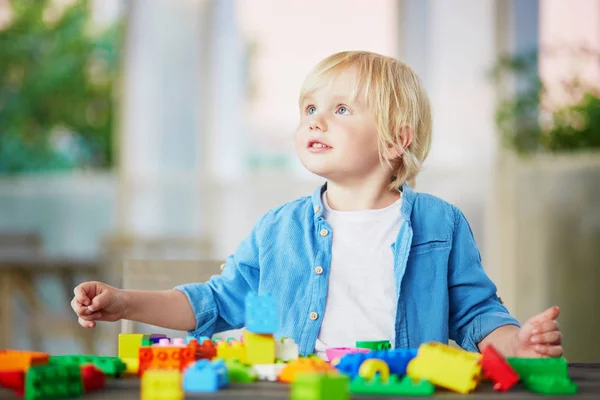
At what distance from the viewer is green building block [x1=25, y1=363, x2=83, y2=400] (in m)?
0.73

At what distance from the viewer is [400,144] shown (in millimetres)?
1340

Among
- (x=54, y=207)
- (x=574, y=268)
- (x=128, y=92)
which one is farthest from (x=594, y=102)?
(x=54, y=207)

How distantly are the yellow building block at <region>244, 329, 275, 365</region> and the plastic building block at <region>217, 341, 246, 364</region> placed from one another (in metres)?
0.01

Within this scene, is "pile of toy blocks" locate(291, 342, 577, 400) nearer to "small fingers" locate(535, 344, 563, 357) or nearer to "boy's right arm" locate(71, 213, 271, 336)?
"small fingers" locate(535, 344, 563, 357)

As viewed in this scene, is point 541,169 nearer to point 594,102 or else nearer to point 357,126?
point 594,102

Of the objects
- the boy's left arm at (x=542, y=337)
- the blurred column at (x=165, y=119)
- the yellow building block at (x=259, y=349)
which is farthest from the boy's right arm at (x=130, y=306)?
the blurred column at (x=165, y=119)

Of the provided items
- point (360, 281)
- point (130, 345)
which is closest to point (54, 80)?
point (360, 281)

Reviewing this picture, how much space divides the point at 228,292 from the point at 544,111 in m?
1.96

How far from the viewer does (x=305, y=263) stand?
4.12 feet

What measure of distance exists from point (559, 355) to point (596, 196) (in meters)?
1.75

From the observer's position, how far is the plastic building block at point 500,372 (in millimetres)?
807

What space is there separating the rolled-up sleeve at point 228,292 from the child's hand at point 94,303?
0.17m

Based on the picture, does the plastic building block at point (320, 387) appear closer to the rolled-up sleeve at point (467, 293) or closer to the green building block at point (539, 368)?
the green building block at point (539, 368)

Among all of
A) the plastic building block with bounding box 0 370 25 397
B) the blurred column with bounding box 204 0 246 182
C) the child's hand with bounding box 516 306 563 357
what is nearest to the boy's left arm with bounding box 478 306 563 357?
the child's hand with bounding box 516 306 563 357
